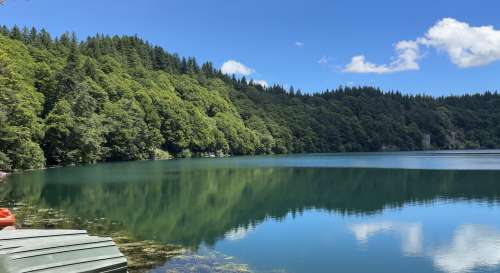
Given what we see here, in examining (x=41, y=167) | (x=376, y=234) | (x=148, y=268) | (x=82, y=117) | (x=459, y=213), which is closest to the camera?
(x=148, y=268)

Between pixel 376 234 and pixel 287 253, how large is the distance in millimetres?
6488

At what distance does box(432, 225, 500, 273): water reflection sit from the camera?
1766cm

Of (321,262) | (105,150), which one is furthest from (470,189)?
(105,150)

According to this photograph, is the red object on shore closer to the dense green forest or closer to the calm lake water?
the calm lake water

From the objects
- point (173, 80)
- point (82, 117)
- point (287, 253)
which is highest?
point (173, 80)

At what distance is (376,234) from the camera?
79.2 ft

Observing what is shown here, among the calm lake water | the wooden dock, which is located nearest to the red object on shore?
the wooden dock

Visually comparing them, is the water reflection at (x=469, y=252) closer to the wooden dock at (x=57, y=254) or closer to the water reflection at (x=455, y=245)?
the water reflection at (x=455, y=245)

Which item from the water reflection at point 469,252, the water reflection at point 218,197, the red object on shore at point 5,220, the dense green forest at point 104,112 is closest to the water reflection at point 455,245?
A: the water reflection at point 469,252

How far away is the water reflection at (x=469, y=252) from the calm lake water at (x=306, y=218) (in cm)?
4

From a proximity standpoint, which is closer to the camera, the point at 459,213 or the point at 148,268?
the point at 148,268

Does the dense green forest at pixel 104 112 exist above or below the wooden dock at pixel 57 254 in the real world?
above

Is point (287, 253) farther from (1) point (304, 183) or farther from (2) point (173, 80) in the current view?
(2) point (173, 80)

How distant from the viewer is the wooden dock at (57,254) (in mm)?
11258
